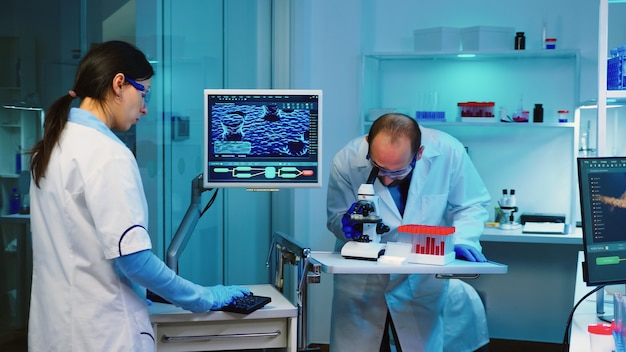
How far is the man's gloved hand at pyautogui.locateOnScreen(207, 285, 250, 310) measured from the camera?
2428 millimetres

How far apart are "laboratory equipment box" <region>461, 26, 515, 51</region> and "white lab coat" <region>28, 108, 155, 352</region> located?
315 centimetres

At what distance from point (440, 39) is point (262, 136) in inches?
95.4

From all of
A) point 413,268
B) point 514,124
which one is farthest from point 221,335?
point 514,124

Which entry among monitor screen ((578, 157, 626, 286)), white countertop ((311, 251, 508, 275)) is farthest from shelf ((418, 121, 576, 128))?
monitor screen ((578, 157, 626, 286))

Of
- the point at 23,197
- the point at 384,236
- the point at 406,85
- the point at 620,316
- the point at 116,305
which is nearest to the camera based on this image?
the point at 620,316

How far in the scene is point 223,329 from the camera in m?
2.52

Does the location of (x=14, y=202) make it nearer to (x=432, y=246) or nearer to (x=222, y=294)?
(x=222, y=294)

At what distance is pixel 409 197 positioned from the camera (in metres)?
3.08

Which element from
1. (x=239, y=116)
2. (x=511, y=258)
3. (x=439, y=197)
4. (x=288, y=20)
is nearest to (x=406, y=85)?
(x=288, y=20)

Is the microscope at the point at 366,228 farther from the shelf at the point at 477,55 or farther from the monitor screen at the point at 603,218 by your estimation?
the shelf at the point at 477,55

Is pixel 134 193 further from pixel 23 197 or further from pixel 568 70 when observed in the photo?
pixel 568 70

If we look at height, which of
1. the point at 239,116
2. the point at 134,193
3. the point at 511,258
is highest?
the point at 239,116

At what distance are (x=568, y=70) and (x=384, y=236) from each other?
2.42m

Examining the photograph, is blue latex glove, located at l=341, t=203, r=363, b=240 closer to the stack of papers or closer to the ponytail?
the ponytail
